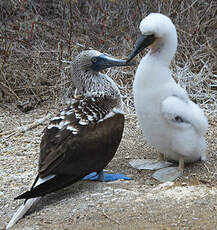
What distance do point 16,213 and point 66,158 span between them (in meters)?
0.58

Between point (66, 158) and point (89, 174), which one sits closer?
point (66, 158)

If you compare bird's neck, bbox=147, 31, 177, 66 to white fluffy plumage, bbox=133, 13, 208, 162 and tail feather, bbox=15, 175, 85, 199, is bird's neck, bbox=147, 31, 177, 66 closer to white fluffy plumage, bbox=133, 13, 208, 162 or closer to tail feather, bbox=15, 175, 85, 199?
white fluffy plumage, bbox=133, 13, 208, 162

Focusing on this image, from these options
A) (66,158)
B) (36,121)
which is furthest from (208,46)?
(66,158)

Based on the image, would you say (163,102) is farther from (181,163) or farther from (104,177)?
(104,177)

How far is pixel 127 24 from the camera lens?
7648 millimetres

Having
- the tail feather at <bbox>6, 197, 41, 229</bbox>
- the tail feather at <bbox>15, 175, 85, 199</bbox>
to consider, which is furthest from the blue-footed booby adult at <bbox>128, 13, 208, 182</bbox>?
the tail feather at <bbox>6, 197, 41, 229</bbox>

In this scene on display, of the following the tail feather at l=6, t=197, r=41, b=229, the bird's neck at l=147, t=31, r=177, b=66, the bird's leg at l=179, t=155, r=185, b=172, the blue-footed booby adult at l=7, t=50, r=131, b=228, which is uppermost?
the bird's neck at l=147, t=31, r=177, b=66

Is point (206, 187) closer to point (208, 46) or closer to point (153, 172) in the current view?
point (153, 172)

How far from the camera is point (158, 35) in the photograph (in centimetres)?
401

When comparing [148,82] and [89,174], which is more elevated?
[148,82]

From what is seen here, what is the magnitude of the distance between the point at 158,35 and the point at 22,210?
6.11ft

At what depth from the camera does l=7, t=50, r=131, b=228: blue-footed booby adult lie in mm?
3723

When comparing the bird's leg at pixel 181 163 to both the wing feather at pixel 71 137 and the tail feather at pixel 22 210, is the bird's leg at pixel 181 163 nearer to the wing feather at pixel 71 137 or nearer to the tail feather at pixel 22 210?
the wing feather at pixel 71 137

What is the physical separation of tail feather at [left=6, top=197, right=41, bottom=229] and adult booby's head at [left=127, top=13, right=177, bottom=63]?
5.31 feet
